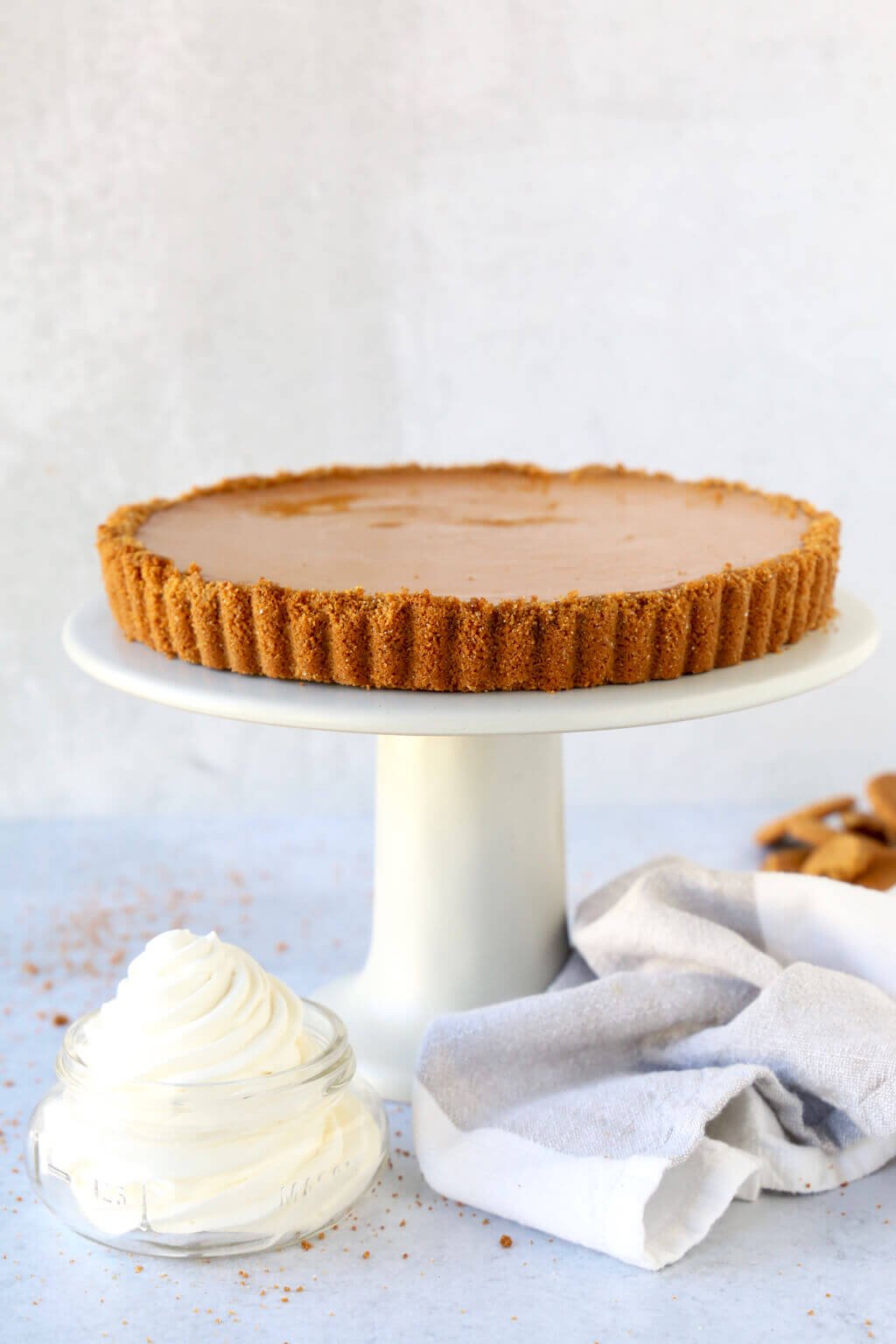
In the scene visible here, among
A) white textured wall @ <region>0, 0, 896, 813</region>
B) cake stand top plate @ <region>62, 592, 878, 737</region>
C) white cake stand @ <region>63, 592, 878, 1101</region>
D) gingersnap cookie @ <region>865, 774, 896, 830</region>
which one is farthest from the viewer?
white textured wall @ <region>0, 0, 896, 813</region>

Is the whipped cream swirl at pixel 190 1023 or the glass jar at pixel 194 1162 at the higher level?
the whipped cream swirl at pixel 190 1023

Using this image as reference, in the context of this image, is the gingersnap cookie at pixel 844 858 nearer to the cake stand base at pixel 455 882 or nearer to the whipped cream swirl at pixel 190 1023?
the cake stand base at pixel 455 882

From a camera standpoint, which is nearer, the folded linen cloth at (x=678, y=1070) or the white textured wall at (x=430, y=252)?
the folded linen cloth at (x=678, y=1070)

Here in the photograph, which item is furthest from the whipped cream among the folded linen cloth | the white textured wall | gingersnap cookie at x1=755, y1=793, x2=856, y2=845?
the white textured wall

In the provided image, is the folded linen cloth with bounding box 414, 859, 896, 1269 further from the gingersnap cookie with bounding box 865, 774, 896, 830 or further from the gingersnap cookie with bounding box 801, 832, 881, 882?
the gingersnap cookie with bounding box 865, 774, 896, 830

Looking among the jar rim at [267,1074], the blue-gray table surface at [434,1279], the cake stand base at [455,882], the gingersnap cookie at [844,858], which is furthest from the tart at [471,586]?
the gingersnap cookie at [844,858]

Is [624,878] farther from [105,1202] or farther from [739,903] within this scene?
[105,1202]

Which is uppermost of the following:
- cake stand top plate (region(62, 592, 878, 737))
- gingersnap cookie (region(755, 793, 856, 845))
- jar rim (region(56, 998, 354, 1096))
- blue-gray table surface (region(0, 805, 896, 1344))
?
cake stand top plate (region(62, 592, 878, 737))
